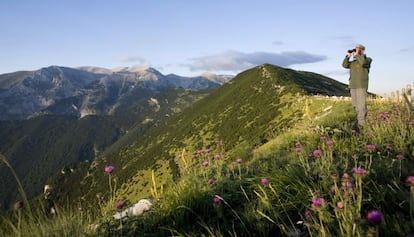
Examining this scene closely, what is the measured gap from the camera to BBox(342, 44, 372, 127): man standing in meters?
12.4

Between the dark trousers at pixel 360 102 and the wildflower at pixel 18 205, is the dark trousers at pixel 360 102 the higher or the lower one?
the higher one

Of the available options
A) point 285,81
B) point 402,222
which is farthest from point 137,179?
point 402,222

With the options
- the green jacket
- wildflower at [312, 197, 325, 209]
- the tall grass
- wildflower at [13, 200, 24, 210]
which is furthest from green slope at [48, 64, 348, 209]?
wildflower at [13, 200, 24, 210]

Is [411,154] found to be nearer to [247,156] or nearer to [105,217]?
[247,156]

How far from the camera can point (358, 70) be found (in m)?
12.7

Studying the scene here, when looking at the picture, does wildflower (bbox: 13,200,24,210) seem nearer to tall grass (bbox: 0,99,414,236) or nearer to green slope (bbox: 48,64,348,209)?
tall grass (bbox: 0,99,414,236)

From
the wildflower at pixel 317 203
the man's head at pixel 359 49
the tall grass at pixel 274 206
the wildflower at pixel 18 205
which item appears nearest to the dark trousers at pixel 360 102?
the man's head at pixel 359 49

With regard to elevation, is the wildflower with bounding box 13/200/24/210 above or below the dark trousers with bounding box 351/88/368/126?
below

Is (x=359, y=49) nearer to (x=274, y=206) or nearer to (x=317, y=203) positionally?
(x=274, y=206)

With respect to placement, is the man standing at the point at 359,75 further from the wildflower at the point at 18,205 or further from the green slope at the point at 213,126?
the green slope at the point at 213,126

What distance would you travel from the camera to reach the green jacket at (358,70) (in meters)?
12.4

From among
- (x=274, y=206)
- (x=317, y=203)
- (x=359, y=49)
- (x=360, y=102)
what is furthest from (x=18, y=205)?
(x=359, y=49)

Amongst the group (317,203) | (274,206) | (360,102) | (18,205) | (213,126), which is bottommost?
(213,126)

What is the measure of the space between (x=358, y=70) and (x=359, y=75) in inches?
7.0
